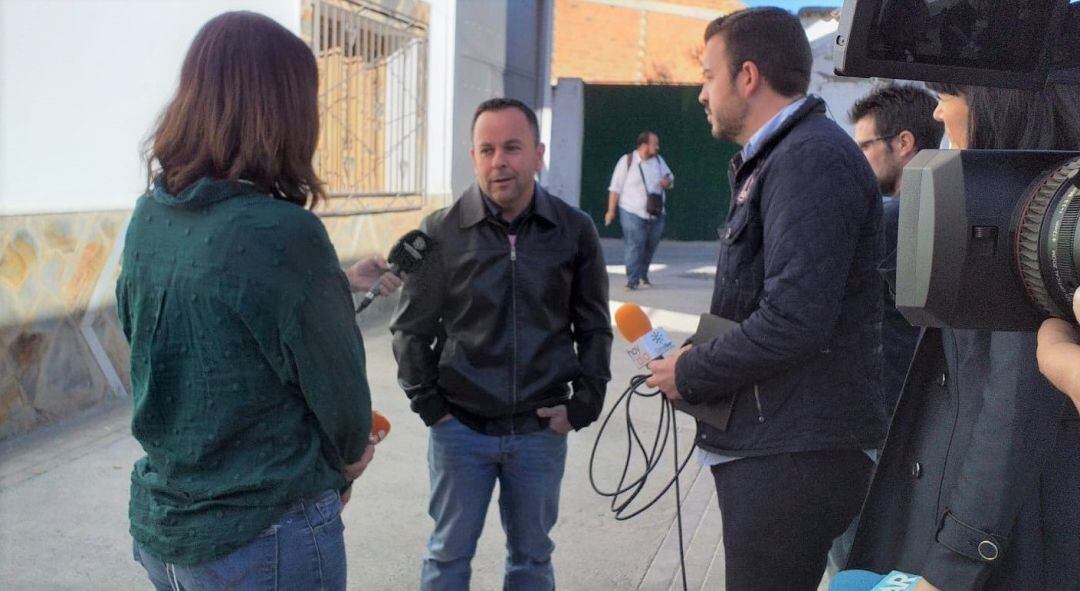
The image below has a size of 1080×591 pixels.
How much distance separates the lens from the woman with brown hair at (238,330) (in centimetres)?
180

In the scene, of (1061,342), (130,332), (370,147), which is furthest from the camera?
(370,147)

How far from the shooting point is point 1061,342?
1248mm

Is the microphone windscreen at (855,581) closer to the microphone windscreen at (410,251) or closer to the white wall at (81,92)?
the microphone windscreen at (410,251)

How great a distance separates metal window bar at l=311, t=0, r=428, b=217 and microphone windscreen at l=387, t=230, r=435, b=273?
4811mm

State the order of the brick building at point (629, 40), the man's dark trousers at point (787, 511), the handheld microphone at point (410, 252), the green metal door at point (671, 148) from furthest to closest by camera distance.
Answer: the brick building at point (629, 40) → the green metal door at point (671, 148) → the handheld microphone at point (410, 252) → the man's dark trousers at point (787, 511)

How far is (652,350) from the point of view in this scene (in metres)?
2.61

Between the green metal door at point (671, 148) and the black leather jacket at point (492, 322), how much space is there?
55.5 ft

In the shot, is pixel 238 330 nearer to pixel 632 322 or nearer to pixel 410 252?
pixel 410 252

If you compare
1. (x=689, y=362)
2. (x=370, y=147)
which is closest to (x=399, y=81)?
(x=370, y=147)

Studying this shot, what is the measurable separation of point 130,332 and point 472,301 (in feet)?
3.96

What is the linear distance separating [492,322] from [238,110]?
4.30ft

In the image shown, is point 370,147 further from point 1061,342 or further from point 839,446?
point 1061,342

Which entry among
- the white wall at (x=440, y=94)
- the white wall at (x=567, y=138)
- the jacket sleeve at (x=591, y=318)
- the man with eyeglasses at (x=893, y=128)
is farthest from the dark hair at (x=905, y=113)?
the white wall at (x=567, y=138)

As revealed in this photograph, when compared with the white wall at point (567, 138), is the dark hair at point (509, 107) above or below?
above
